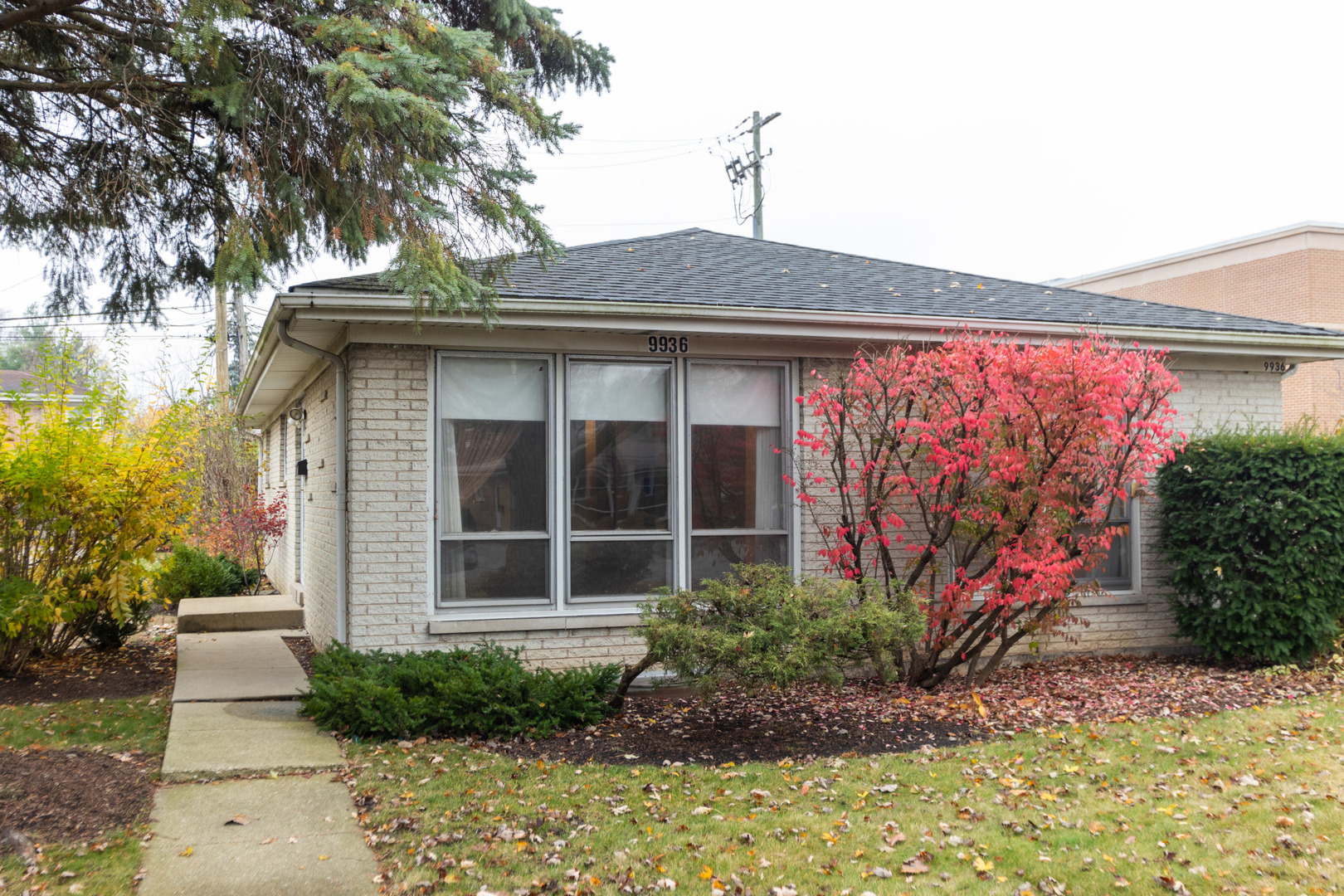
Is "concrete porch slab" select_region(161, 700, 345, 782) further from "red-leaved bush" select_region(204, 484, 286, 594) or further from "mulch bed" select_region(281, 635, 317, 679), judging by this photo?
"red-leaved bush" select_region(204, 484, 286, 594)

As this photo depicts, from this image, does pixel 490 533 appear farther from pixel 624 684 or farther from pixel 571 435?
pixel 624 684

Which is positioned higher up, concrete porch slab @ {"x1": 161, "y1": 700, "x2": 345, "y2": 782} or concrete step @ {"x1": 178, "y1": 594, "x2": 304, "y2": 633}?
concrete step @ {"x1": 178, "y1": 594, "x2": 304, "y2": 633}

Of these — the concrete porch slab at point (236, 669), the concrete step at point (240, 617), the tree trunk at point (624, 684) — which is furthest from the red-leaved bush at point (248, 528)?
the tree trunk at point (624, 684)

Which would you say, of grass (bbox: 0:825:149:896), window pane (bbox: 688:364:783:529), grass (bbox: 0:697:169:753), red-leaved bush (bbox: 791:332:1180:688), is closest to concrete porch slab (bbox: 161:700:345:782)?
grass (bbox: 0:697:169:753)

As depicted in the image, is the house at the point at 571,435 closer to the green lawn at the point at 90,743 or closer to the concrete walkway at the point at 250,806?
the concrete walkway at the point at 250,806

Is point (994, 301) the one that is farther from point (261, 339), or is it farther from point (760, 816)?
point (261, 339)

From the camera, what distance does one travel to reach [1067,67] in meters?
18.5

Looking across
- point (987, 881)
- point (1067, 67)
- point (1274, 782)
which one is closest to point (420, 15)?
point (987, 881)

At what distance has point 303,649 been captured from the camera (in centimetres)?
975

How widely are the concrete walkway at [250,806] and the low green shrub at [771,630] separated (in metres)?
2.17

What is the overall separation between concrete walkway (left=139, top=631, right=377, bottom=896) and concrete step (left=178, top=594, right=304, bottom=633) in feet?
10.9

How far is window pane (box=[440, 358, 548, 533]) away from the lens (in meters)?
7.42

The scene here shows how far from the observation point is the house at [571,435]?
23.5 ft

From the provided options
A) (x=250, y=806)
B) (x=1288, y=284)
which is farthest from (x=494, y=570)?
(x=1288, y=284)
